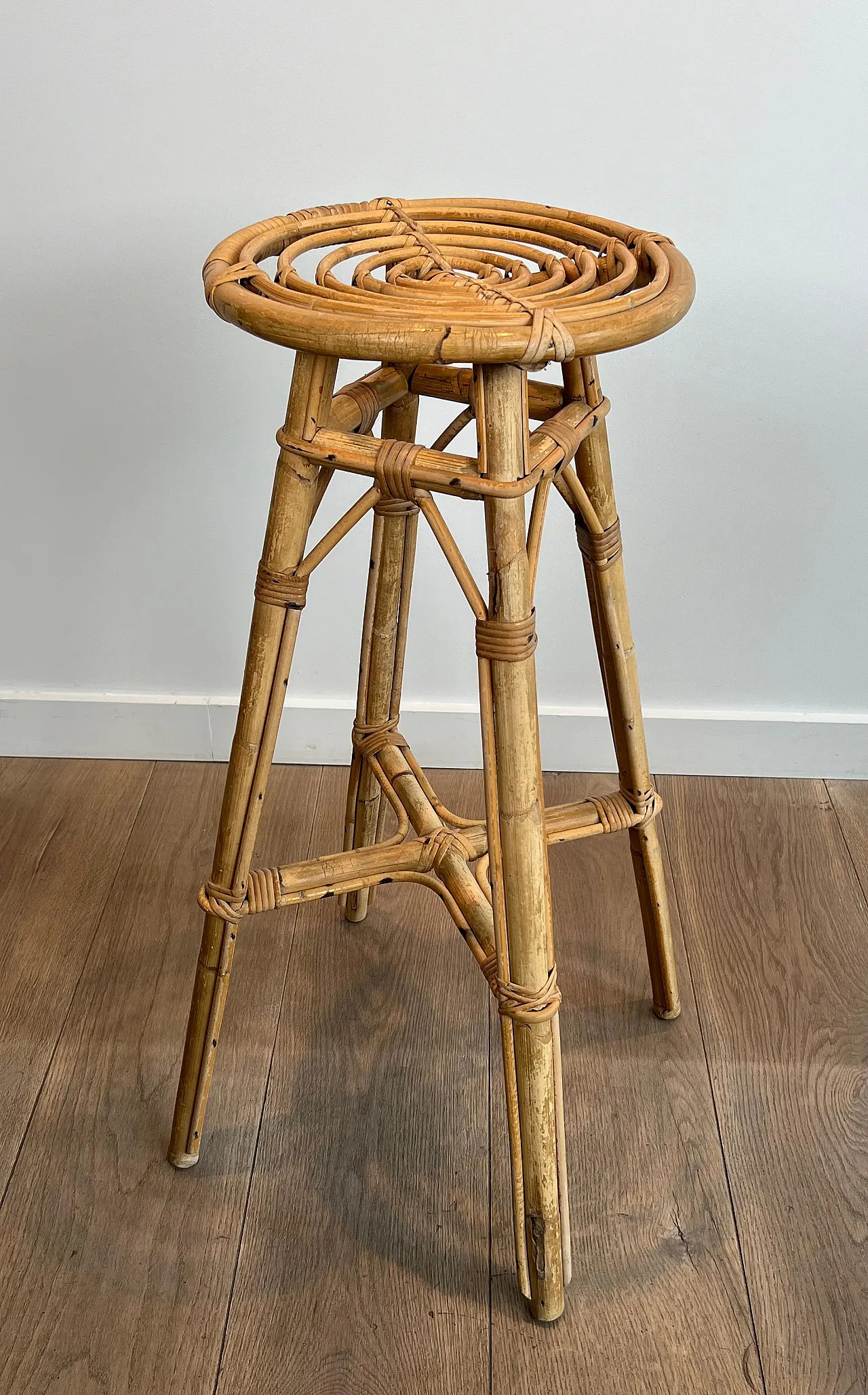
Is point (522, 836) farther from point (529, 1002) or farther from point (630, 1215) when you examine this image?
point (630, 1215)

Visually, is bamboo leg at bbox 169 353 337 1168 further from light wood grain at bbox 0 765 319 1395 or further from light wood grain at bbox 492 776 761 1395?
light wood grain at bbox 492 776 761 1395

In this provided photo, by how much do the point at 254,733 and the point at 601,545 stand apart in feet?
1.07

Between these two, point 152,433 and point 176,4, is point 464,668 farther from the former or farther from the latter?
point 176,4

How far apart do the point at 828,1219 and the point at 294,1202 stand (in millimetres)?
457

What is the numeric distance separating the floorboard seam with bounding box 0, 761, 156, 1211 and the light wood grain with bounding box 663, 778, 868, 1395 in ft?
2.08

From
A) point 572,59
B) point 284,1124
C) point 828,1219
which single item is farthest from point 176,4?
point 828,1219

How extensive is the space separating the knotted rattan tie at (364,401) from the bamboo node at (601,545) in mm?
189

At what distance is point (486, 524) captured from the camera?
832 mm

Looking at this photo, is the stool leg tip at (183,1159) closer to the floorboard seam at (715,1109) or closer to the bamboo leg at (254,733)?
the bamboo leg at (254,733)

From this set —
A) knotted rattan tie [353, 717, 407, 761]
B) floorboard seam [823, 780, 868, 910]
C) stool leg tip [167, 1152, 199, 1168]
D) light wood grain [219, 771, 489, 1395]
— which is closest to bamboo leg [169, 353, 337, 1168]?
stool leg tip [167, 1152, 199, 1168]

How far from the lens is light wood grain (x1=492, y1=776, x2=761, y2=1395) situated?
877 mm

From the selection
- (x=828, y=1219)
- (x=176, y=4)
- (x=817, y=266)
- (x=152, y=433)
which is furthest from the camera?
(x=152, y=433)

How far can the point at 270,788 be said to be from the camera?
1512 millimetres

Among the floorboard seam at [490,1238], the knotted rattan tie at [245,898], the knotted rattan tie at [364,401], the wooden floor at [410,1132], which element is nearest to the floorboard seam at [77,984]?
the wooden floor at [410,1132]
